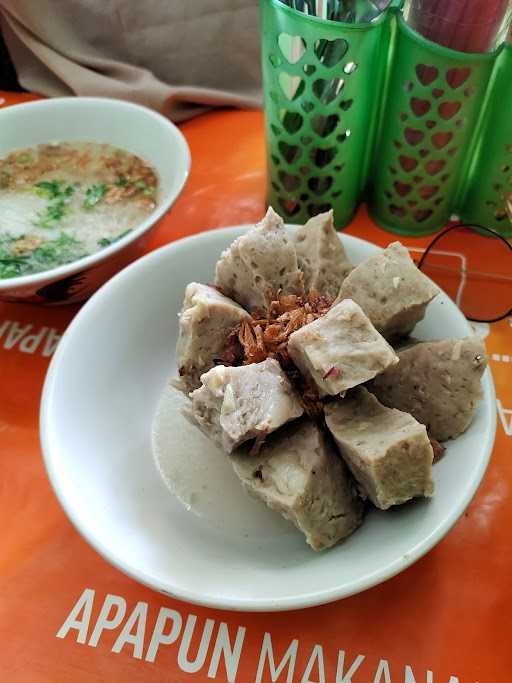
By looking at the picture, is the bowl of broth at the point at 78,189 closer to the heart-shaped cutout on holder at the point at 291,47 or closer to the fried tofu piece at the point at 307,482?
the heart-shaped cutout on holder at the point at 291,47

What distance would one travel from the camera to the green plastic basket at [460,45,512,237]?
111cm

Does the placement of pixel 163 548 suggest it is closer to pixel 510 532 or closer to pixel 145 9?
pixel 510 532

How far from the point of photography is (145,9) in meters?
1.50

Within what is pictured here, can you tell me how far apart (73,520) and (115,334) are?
35cm

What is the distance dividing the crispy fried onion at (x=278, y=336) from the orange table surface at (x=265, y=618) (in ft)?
0.94

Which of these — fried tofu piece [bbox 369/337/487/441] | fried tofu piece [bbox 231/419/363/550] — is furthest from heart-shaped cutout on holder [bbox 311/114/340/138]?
fried tofu piece [bbox 231/419/363/550]

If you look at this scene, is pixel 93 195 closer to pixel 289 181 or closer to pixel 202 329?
pixel 289 181

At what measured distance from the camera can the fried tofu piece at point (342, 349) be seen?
2.28 feet

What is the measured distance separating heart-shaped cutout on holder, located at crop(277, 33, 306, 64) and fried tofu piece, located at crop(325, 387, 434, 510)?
0.66m

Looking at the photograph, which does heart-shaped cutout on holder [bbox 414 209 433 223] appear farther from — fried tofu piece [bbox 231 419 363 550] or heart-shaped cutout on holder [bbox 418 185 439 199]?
fried tofu piece [bbox 231 419 363 550]

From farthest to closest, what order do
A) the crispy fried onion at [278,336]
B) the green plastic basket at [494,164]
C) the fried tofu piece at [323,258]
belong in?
1. the green plastic basket at [494,164]
2. the fried tofu piece at [323,258]
3. the crispy fried onion at [278,336]

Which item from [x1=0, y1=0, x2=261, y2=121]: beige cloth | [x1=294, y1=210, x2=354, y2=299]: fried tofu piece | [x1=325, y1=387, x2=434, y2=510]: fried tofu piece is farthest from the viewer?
[x1=0, y1=0, x2=261, y2=121]: beige cloth

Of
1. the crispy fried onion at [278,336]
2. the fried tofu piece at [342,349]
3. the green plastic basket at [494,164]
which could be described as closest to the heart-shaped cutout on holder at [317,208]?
the green plastic basket at [494,164]

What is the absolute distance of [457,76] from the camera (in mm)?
1050
